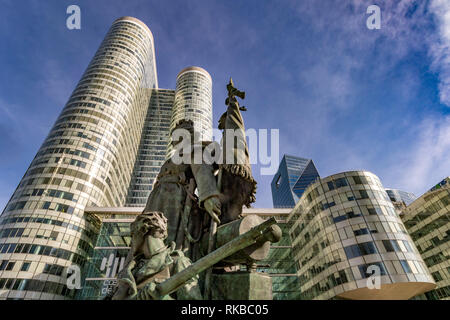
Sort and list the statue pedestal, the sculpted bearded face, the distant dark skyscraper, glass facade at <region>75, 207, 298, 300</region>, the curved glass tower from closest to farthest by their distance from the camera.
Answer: the statue pedestal < the sculpted bearded face < the curved glass tower < glass facade at <region>75, 207, 298, 300</region> < the distant dark skyscraper

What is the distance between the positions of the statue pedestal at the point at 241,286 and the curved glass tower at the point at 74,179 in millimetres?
38836

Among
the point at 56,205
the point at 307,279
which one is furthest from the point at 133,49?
the point at 307,279

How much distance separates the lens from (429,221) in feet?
122

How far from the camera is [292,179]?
471ft

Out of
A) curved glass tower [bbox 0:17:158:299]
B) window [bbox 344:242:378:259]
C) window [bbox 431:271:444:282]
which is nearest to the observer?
window [bbox 344:242:378:259]

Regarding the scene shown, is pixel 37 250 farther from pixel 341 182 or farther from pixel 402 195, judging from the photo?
pixel 402 195

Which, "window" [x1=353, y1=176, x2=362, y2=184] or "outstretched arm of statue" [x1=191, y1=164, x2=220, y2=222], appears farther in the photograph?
"window" [x1=353, y1=176, x2=362, y2=184]

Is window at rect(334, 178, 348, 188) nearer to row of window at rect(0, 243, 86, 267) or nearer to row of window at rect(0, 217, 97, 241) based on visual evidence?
row of window at rect(0, 217, 97, 241)

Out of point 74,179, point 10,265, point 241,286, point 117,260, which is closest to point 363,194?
point 241,286

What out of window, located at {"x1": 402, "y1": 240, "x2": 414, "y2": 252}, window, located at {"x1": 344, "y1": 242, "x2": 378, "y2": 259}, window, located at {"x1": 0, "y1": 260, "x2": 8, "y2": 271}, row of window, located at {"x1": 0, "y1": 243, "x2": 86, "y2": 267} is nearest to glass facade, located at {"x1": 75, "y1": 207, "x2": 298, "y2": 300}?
row of window, located at {"x1": 0, "y1": 243, "x2": 86, "y2": 267}

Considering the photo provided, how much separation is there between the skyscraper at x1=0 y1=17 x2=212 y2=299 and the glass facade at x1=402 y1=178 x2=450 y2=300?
5082cm

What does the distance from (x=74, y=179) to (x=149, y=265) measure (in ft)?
150

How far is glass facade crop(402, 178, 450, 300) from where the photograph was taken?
1302 inches
